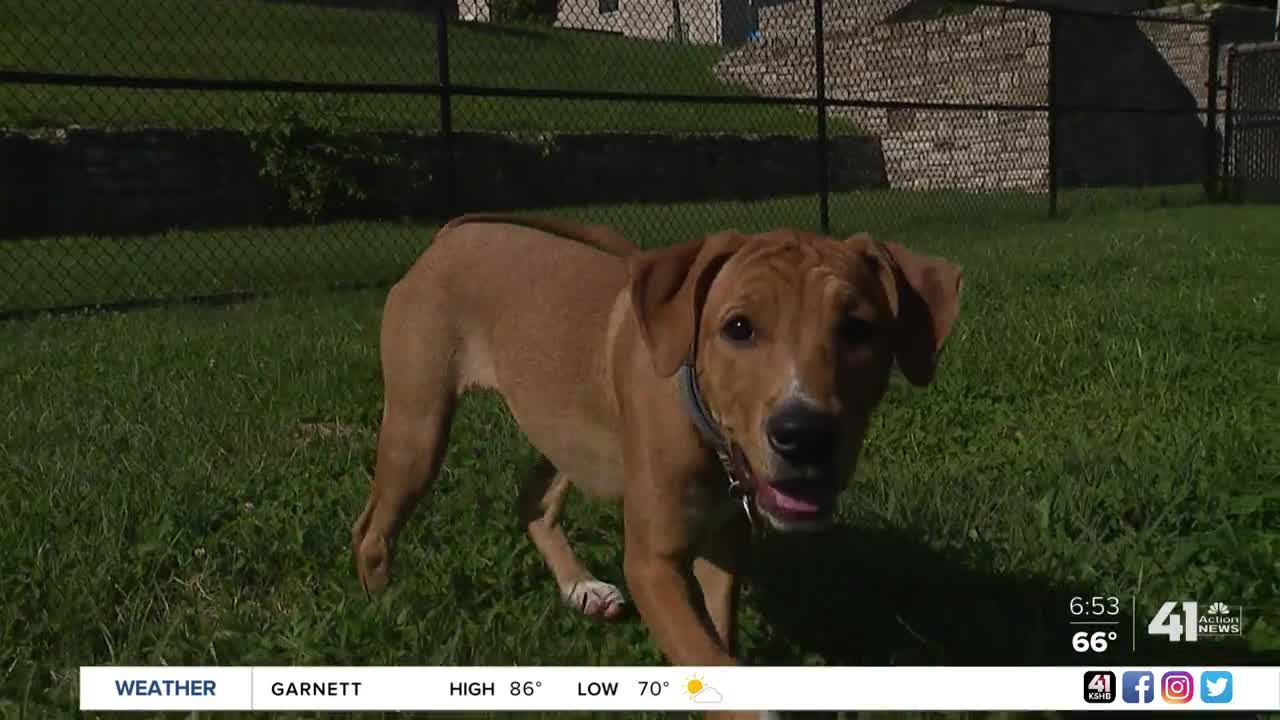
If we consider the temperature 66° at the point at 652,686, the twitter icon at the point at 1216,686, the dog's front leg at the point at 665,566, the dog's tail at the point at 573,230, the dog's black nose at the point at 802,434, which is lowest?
the twitter icon at the point at 1216,686

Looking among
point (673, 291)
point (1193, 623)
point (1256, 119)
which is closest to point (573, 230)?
point (673, 291)

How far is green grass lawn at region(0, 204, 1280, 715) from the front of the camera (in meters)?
2.64

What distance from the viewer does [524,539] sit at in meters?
3.39

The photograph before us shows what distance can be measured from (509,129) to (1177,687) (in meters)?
14.4

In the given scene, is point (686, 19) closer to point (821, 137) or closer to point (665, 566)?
point (821, 137)

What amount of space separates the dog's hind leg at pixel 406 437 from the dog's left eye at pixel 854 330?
4.40 feet

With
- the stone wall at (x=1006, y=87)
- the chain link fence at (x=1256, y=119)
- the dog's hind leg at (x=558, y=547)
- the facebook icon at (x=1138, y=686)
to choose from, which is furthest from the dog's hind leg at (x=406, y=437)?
the chain link fence at (x=1256, y=119)

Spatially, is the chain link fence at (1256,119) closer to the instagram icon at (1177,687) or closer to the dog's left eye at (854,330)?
the instagram icon at (1177,687)

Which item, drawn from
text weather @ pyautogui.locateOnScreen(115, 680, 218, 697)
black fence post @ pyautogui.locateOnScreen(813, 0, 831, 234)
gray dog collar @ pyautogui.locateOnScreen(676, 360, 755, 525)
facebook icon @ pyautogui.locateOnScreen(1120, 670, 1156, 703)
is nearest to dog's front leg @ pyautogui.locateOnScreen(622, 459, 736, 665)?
gray dog collar @ pyautogui.locateOnScreen(676, 360, 755, 525)

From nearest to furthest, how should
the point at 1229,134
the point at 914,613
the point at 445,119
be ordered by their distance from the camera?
the point at 914,613, the point at 445,119, the point at 1229,134

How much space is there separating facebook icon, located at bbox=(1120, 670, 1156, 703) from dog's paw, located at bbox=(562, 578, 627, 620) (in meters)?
1.28

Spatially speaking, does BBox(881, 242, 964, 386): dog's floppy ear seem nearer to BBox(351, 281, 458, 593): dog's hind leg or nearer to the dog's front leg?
the dog's front leg

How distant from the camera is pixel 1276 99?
2078 cm

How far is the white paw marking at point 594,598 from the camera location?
2926 millimetres
